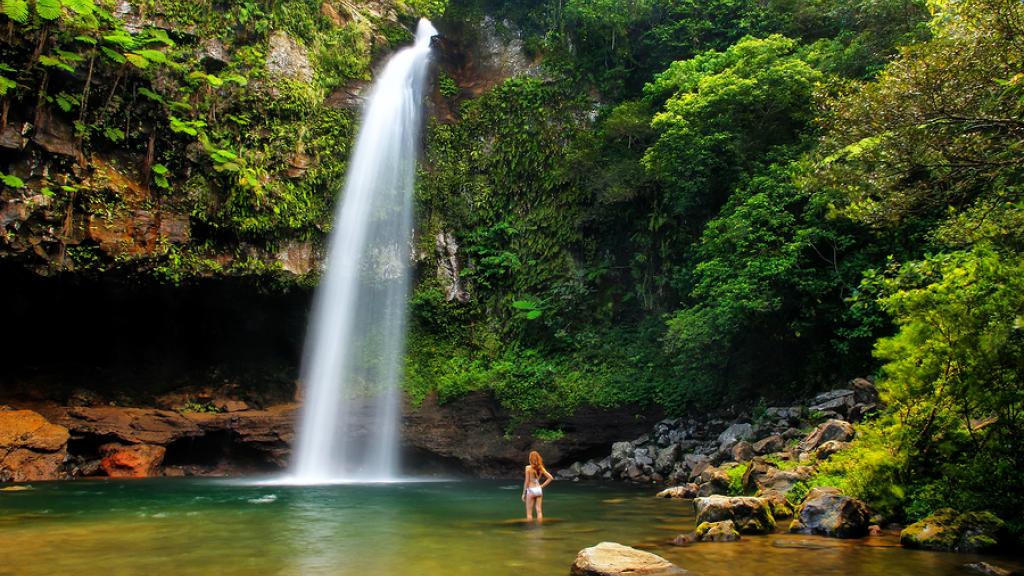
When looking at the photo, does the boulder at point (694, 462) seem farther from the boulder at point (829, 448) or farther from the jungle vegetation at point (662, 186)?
the boulder at point (829, 448)

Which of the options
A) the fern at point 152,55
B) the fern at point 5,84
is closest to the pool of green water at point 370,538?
the fern at point 5,84

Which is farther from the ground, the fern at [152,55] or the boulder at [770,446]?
the fern at [152,55]

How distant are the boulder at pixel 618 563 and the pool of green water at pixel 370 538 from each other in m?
0.29

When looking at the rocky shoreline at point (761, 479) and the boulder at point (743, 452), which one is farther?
the boulder at point (743, 452)

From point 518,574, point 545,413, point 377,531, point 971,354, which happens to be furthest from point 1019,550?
point 545,413

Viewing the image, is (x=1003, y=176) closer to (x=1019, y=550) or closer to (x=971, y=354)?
(x=971, y=354)

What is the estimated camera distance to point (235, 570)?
6633 mm

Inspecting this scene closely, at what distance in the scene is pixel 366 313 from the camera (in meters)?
22.1

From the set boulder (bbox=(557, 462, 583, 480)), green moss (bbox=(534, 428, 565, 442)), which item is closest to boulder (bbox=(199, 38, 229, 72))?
green moss (bbox=(534, 428, 565, 442))

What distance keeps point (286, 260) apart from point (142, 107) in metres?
6.10

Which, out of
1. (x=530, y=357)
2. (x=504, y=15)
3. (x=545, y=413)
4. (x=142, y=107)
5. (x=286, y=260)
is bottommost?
(x=545, y=413)

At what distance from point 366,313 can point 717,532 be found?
16.0m

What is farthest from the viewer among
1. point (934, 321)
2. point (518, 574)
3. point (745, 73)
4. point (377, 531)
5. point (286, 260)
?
point (286, 260)

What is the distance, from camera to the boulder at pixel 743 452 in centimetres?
1363
